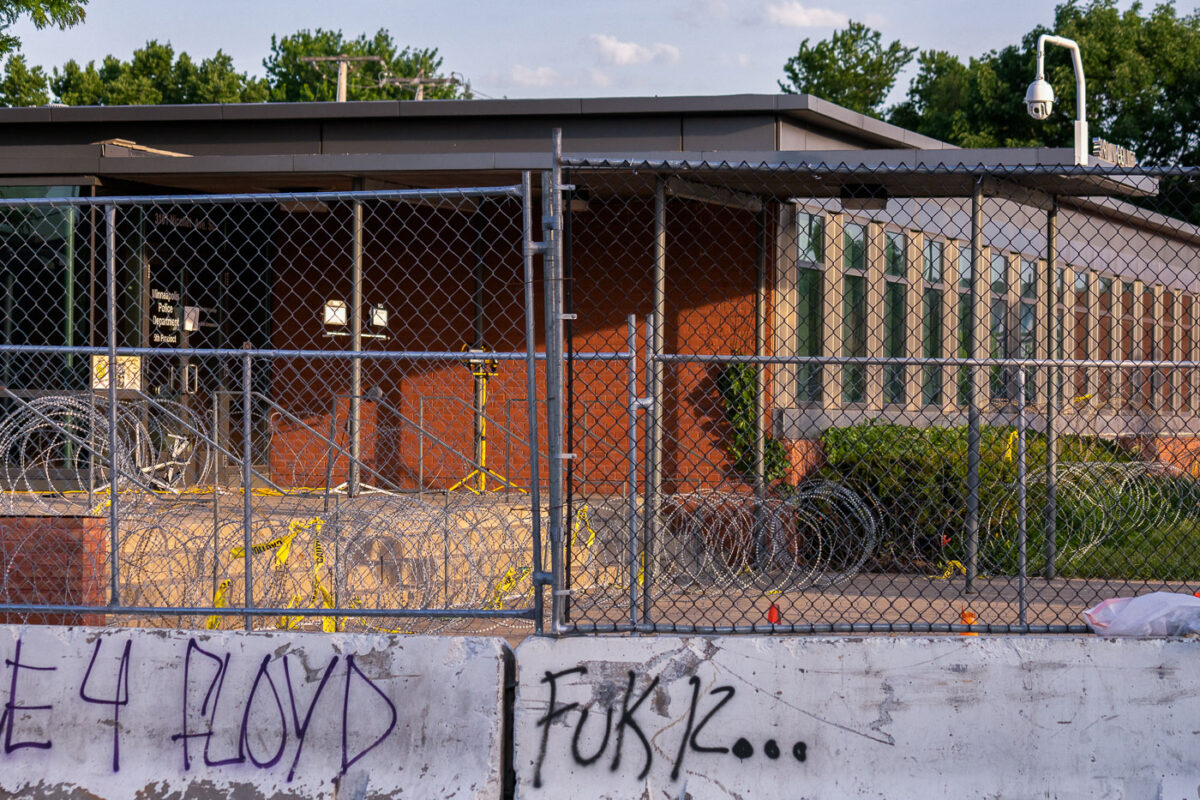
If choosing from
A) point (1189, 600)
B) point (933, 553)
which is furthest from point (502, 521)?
point (1189, 600)

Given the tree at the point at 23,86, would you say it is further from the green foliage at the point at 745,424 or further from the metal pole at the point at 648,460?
the metal pole at the point at 648,460

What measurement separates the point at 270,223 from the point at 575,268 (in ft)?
12.2

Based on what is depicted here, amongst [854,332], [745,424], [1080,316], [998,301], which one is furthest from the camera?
[1080,316]

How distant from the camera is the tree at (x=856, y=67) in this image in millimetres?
53750

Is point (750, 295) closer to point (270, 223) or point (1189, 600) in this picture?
point (270, 223)

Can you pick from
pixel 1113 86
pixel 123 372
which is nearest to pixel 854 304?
pixel 123 372

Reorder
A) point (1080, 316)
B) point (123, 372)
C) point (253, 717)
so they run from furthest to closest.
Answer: point (1080, 316)
point (123, 372)
point (253, 717)

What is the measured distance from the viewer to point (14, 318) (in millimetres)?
12258

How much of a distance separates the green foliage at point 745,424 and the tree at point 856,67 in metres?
42.9

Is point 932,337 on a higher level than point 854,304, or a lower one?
lower

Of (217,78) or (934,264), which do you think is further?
(217,78)

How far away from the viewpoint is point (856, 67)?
2121 inches

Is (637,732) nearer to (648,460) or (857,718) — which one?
(857,718)

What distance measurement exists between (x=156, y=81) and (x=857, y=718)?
5348 cm
